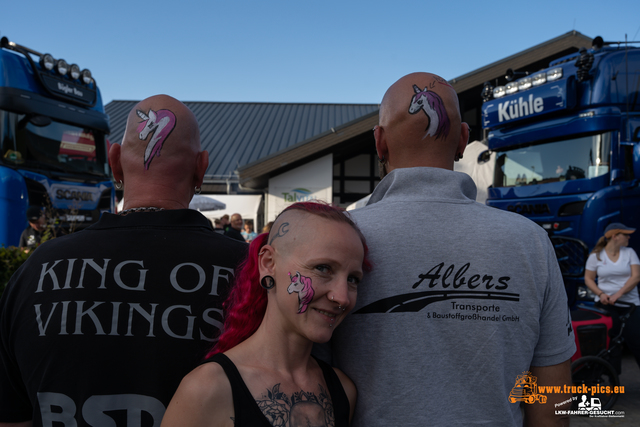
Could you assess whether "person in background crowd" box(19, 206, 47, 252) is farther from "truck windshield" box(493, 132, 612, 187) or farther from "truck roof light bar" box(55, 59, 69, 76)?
"truck windshield" box(493, 132, 612, 187)

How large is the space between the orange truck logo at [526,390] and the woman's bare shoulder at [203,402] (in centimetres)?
92

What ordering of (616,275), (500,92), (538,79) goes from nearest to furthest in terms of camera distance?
(616,275) → (538,79) → (500,92)

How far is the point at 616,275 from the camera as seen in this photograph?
221 inches

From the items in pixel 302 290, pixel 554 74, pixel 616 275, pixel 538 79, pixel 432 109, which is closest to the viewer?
pixel 302 290

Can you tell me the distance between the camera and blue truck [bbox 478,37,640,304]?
6.22 metres

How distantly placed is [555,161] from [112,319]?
267 inches

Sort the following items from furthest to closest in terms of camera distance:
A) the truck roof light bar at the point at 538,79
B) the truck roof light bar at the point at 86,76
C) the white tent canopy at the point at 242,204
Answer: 1. the white tent canopy at the point at 242,204
2. the truck roof light bar at the point at 86,76
3. the truck roof light bar at the point at 538,79

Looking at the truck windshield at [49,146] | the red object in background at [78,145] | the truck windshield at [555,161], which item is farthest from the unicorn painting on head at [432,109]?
the red object in background at [78,145]

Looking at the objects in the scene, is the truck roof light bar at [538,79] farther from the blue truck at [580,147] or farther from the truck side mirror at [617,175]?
the truck side mirror at [617,175]

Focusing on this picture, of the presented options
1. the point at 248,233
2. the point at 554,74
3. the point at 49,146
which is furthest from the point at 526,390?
the point at 248,233

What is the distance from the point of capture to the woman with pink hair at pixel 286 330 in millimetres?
1271

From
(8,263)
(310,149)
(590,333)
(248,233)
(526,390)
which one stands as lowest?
(590,333)

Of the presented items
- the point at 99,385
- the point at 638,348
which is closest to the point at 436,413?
the point at 99,385

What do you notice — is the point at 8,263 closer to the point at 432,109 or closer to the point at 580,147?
the point at 432,109
